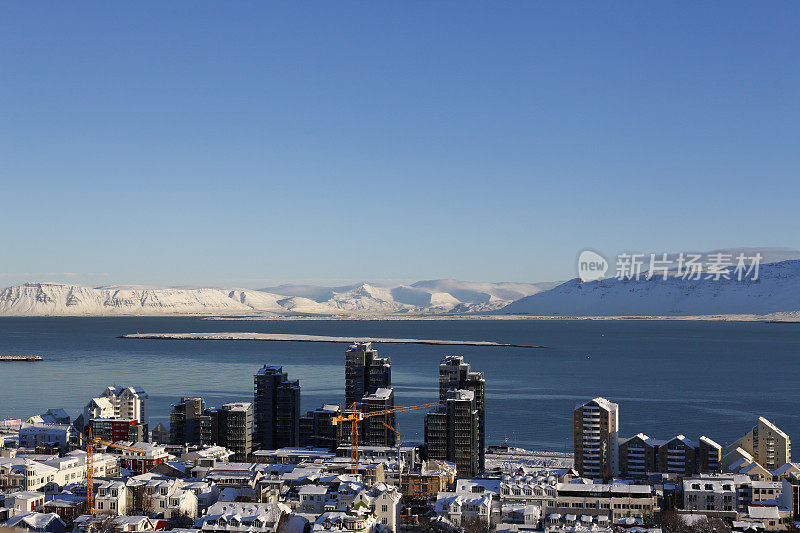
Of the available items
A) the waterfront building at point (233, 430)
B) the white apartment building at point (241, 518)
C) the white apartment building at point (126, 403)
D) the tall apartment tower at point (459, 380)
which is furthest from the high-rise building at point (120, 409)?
the white apartment building at point (241, 518)

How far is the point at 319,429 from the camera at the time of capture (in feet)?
120

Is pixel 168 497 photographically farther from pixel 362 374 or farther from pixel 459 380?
pixel 362 374

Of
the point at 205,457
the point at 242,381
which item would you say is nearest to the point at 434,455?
the point at 205,457

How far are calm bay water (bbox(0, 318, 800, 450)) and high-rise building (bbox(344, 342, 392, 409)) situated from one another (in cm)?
283

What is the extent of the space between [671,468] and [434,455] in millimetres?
8660

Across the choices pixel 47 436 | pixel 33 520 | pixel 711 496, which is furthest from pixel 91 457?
pixel 711 496

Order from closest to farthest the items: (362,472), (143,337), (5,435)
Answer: (362,472), (5,435), (143,337)

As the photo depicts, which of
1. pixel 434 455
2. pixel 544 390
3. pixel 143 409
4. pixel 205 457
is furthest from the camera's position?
pixel 544 390

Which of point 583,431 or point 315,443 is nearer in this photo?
point 583,431

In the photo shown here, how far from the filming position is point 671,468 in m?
30.6

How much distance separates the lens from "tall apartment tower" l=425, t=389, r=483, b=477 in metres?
32.5

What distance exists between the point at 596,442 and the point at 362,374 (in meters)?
13.1

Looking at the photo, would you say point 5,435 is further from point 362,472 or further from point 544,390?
point 544,390

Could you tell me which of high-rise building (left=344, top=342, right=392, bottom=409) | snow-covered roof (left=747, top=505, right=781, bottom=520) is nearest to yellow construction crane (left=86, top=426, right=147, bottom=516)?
high-rise building (left=344, top=342, right=392, bottom=409)
